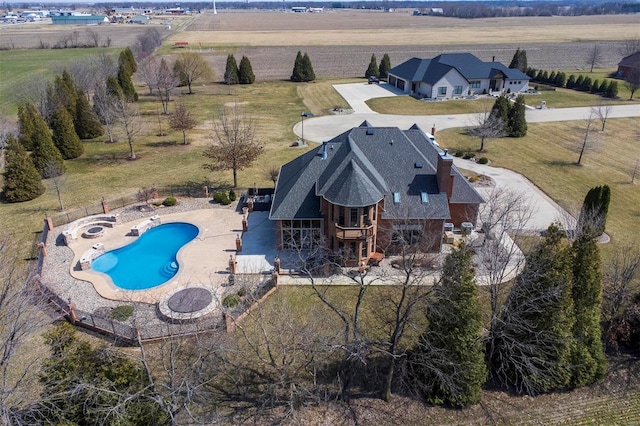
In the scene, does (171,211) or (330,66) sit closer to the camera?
(171,211)

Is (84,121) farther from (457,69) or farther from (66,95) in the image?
(457,69)

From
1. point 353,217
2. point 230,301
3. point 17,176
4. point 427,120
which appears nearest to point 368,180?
point 353,217

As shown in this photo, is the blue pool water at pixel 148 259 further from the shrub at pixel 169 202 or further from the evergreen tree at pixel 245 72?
the evergreen tree at pixel 245 72

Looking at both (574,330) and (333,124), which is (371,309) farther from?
(333,124)

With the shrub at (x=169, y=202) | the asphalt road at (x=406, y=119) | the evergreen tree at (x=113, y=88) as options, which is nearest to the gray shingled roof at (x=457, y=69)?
the asphalt road at (x=406, y=119)

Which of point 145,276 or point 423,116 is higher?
point 423,116

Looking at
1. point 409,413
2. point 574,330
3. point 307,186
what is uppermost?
point 307,186

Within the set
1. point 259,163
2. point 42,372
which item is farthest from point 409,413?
point 259,163
